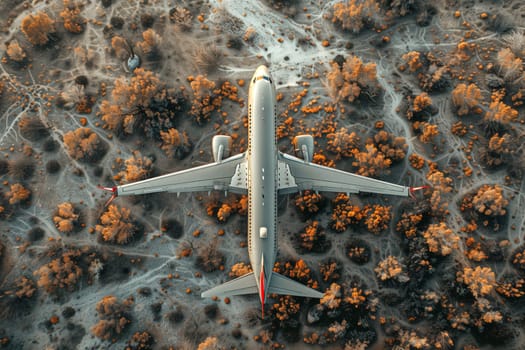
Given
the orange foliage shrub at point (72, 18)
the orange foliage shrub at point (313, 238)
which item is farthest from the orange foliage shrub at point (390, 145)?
the orange foliage shrub at point (72, 18)

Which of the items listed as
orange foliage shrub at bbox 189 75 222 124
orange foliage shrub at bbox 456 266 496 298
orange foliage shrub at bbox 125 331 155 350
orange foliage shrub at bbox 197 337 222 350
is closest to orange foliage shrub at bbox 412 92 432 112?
orange foliage shrub at bbox 456 266 496 298

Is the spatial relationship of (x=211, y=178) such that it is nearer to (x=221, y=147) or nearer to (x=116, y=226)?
(x=221, y=147)

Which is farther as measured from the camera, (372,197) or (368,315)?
(372,197)

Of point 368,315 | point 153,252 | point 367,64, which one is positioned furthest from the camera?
point 367,64

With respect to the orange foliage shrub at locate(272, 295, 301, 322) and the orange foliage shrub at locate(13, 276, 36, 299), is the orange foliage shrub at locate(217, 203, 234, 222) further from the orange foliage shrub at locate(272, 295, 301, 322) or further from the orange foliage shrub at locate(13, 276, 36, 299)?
the orange foliage shrub at locate(13, 276, 36, 299)

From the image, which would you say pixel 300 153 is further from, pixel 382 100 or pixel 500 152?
pixel 500 152

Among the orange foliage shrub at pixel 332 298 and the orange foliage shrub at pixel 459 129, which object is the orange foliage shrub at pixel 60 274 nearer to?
the orange foliage shrub at pixel 332 298

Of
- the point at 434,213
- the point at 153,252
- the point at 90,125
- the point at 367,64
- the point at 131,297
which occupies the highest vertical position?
the point at 367,64

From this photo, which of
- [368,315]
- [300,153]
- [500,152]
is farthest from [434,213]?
[300,153]
